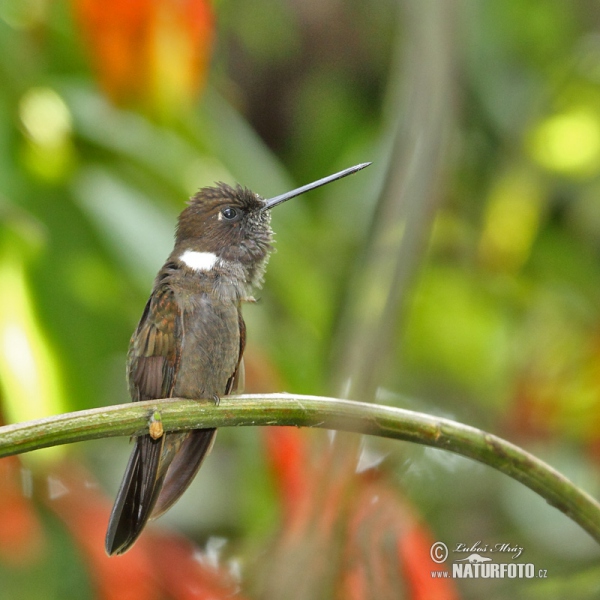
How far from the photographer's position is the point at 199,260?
6.93ft

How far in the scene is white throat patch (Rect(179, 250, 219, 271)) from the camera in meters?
2.09

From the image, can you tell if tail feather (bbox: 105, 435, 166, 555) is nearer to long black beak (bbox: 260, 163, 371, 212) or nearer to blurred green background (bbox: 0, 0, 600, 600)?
blurred green background (bbox: 0, 0, 600, 600)

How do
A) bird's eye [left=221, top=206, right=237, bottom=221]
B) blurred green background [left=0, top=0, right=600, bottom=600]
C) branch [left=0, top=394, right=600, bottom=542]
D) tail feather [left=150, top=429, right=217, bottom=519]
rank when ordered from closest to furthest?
branch [left=0, top=394, right=600, bottom=542] → tail feather [left=150, top=429, right=217, bottom=519] → bird's eye [left=221, top=206, right=237, bottom=221] → blurred green background [left=0, top=0, right=600, bottom=600]

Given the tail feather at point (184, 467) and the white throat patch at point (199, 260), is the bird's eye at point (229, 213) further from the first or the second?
the tail feather at point (184, 467)

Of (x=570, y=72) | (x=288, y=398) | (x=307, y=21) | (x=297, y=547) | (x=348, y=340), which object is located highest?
(x=307, y=21)

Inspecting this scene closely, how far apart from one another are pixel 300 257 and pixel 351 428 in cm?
175

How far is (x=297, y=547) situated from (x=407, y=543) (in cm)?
61

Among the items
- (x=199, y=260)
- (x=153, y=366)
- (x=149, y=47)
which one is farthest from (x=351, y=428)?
(x=149, y=47)

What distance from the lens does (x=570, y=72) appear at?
320cm

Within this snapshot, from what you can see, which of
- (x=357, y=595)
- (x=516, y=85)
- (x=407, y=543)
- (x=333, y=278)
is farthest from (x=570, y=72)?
(x=357, y=595)

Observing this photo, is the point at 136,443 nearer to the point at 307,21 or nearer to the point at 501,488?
the point at 501,488

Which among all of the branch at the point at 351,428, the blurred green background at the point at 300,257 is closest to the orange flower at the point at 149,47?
the blurred green background at the point at 300,257

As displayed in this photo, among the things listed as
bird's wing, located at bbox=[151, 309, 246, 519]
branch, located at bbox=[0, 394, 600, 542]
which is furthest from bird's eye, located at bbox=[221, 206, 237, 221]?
branch, located at bbox=[0, 394, 600, 542]

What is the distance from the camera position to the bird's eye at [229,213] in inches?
86.4
